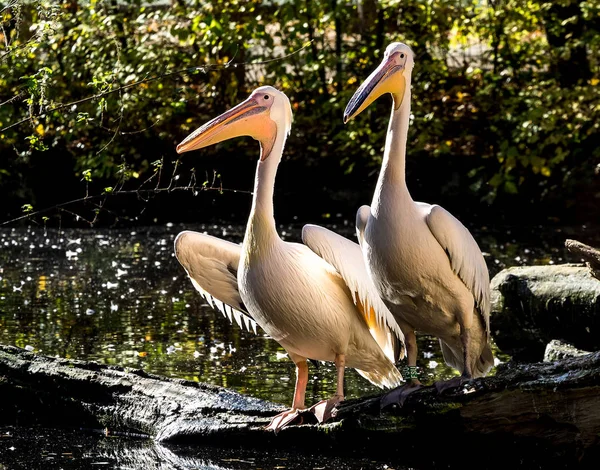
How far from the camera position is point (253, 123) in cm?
455

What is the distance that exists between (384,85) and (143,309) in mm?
4002

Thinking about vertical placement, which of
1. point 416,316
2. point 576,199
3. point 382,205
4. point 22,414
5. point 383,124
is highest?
point 383,124

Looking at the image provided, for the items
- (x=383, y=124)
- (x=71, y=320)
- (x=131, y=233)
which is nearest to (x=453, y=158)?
(x=383, y=124)

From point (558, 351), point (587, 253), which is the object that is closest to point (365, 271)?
point (587, 253)

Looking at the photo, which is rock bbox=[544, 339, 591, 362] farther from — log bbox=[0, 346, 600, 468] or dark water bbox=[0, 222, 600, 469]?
log bbox=[0, 346, 600, 468]

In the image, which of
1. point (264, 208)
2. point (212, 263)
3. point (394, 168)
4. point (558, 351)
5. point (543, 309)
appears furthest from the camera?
point (543, 309)

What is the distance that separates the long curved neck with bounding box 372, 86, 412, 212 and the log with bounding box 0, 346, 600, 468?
0.85 metres

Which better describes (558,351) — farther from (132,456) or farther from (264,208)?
(132,456)

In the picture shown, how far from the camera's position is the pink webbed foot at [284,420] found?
4.13m

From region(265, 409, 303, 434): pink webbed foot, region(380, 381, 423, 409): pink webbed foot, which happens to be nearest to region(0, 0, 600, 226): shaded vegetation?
region(265, 409, 303, 434): pink webbed foot

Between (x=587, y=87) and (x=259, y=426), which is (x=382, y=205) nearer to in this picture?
(x=259, y=426)

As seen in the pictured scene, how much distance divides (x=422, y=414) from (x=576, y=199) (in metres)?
9.27

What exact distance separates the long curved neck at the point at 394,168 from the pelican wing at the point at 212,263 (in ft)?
2.93

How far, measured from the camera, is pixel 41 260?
10.3m
